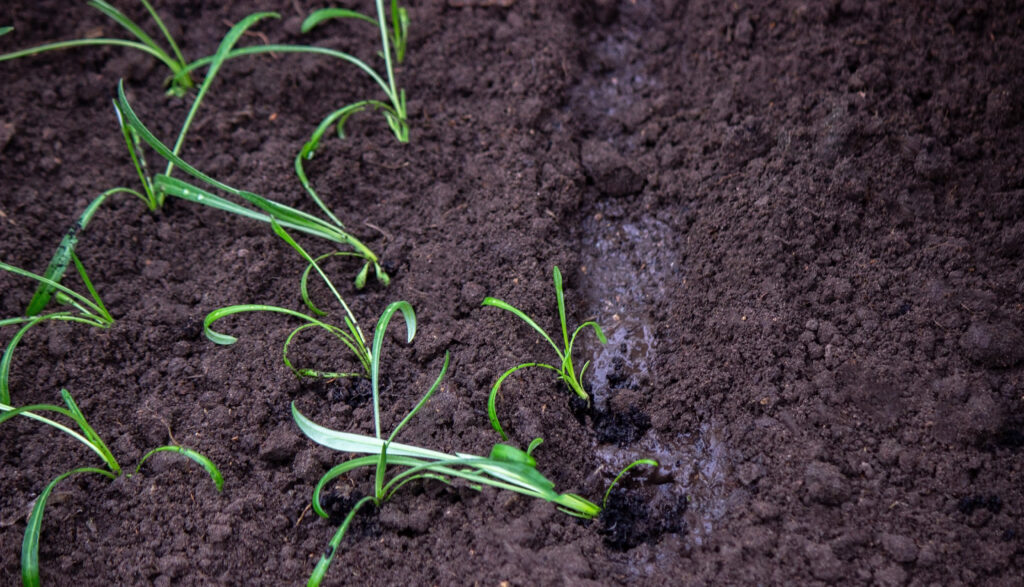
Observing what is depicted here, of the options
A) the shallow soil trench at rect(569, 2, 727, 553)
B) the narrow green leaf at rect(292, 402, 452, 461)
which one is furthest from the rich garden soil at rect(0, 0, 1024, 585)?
the narrow green leaf at rect(292, 402, 452, 461)

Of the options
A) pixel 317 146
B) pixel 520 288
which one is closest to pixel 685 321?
pixel 520 288

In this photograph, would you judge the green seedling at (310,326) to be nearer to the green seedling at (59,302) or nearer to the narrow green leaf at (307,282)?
the narrow green leaf at (307,282)

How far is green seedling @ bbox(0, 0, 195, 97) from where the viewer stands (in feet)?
6.80

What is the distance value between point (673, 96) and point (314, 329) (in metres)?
1.24

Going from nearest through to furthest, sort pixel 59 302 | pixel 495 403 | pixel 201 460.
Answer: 1. pixel 201 460
2. pixel 495 403
3. pixel 59 302

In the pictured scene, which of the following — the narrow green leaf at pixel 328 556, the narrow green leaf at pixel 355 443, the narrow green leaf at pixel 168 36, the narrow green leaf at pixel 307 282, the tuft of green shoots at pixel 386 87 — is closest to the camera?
the narrow green leaf at pixel 328 556

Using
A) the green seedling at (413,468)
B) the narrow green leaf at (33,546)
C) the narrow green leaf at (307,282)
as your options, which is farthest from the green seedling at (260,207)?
the narrow green leaf at (33,546)

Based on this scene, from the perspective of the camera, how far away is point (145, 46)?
7.08 feet

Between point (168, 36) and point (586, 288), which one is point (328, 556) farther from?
point (168, 36)

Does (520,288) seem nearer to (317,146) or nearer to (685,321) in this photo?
(685,321)

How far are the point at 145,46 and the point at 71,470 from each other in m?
1.29

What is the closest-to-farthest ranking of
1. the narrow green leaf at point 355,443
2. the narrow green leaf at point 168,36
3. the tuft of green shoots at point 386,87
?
the narrow green leaf at point 355,443, the tuft of green shoots at point 386,87, the narrow green leaf at point 168,36

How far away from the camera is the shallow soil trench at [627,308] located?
1549 mm

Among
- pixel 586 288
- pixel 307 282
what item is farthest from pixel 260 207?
pixel 586 288
